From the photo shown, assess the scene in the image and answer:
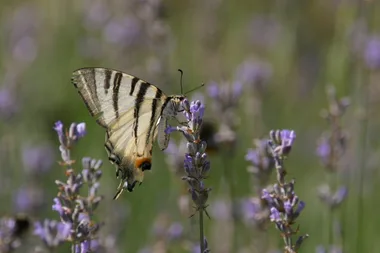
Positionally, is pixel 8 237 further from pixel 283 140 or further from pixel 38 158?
pixel 38 158

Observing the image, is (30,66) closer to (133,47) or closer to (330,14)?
(133,47)

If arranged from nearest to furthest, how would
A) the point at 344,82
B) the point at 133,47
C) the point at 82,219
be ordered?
the point at 82,219, the point at 344,82, the point at 133,47

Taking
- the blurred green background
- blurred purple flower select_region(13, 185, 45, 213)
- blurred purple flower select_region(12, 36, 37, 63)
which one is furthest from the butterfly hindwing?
blurred purple flower select_region(12, 36, 37, 63)

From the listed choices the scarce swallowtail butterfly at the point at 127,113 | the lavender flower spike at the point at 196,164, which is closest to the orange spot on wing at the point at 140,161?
the scarce swallowtail butterfly at the point at 127,113

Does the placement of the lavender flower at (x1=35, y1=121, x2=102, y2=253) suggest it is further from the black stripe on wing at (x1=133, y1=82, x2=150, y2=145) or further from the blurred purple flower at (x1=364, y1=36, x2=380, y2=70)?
the blurred purple flower at (x1=364, y1=36, x2=380, y2=70)

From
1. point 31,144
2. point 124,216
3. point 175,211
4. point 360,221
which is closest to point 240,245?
point 175,211

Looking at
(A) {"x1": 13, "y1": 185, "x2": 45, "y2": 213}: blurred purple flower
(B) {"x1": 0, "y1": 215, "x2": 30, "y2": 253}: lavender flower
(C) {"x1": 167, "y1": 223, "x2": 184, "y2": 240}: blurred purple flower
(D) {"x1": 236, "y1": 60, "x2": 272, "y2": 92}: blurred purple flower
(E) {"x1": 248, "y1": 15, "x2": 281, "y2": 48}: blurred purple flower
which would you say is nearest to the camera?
(B) {"x1": 0, "y1": 215, "x2": 30, "y2": 253}: lavender flower

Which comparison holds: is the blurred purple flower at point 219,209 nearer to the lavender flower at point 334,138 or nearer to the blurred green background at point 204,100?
the blurred green background at point 204,100
